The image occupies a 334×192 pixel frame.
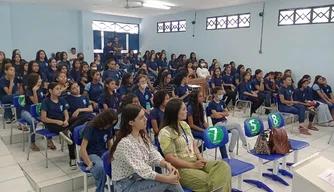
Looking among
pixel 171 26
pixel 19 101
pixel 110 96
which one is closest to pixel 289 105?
pixel 110 96

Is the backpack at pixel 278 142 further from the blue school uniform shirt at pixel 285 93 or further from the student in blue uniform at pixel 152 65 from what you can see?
the student in blue uniform at pixel 152 65

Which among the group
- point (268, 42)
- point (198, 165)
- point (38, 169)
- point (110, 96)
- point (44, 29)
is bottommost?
point (38, 169)

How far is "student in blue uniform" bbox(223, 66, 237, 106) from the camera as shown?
21.9 ft

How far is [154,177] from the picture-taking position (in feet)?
6.34

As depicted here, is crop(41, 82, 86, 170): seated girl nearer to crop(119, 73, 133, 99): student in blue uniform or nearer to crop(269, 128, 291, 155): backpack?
crop(119, 73, 133, 99): student in blue uniform

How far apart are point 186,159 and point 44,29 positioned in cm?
881

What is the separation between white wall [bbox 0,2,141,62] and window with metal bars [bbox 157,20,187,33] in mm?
2078

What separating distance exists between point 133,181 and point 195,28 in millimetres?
8303

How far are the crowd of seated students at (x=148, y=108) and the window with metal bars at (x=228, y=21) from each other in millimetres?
1539

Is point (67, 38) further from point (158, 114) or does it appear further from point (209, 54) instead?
point (158, 114)

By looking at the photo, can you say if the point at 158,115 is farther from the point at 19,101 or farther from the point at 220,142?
the point at 19,101

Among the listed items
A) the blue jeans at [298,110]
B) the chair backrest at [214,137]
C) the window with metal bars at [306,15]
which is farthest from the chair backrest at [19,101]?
the window with metal bars at [306,15]

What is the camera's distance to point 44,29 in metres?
9.47

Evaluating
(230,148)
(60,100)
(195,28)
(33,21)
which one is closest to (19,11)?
(33,21)
